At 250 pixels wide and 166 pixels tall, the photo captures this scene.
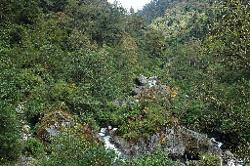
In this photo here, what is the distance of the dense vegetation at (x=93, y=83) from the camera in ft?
97.5

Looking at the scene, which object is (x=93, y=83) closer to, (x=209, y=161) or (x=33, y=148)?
(x=33, y=148)

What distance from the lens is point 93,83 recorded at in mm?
44000

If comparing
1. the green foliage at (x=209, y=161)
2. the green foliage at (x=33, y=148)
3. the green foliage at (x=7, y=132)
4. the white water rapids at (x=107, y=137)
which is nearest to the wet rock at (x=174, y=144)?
the white water rapids at (x=107, y=137)

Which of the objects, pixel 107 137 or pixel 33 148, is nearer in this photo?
pixel 33 148

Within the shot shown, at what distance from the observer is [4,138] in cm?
2734

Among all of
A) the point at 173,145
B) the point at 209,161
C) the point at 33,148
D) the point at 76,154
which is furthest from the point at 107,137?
the point at 76,154

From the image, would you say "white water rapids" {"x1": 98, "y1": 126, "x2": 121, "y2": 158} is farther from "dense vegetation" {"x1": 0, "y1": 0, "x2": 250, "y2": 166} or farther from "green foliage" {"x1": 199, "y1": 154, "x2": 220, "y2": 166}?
"green foliage" {"x1": 199, "y1": 154, "x2": 220, "y2": 166}

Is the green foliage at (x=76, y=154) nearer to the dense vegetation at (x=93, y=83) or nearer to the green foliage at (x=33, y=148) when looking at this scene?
the dense vegetation at (x=93, y=83)

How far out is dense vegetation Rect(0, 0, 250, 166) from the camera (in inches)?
1170

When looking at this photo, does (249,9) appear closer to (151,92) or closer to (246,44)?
(246,44)

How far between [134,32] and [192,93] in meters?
40.5

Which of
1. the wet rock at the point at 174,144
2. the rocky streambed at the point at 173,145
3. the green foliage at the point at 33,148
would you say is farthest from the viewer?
the wet rock at the point at 174,144

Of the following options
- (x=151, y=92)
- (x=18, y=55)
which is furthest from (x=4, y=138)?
(x=151, y=92)

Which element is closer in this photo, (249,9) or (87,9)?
(249,9)
